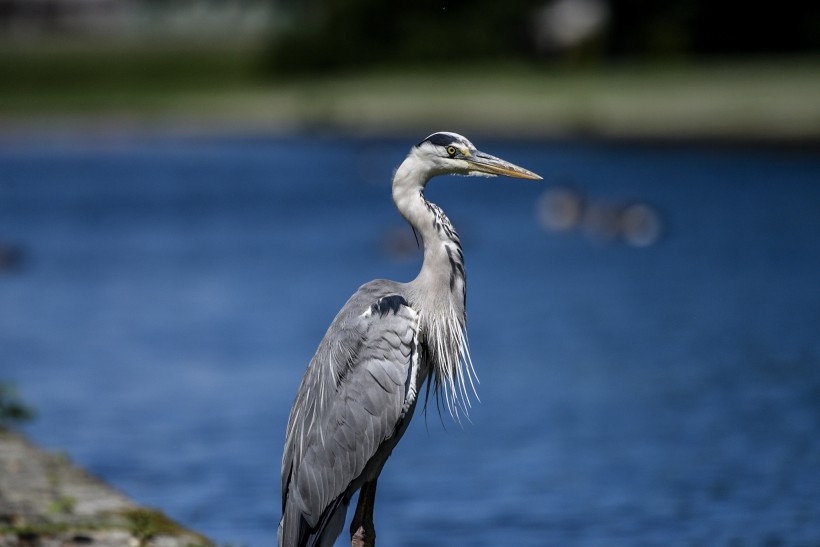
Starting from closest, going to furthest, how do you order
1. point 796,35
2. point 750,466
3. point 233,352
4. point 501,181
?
1. point 750,466
2. point 233,352
3. point 501,181
4. point 796,35

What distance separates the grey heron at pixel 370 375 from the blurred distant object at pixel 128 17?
63.6 meters

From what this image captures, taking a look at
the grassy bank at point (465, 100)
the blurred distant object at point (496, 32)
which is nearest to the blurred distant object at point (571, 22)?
the blurred distant object at point (496, 32)

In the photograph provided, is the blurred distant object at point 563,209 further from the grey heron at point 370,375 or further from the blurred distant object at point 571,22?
the blurred distant object at point 571,22

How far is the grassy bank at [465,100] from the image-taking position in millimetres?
27266

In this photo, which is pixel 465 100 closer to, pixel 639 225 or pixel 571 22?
pixel 571 22

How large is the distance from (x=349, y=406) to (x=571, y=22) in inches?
1446

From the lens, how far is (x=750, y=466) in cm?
838

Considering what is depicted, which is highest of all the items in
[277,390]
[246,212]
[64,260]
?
[246,212]

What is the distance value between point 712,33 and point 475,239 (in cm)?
2212

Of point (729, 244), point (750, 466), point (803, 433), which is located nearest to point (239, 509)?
point (750, 466)

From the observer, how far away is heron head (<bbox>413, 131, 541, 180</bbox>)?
5.29m

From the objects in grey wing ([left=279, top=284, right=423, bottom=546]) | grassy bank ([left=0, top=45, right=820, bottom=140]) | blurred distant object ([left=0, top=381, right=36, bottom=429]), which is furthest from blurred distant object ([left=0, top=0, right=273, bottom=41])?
grey wing ([left=279, top=284, right=423, bottom=546])

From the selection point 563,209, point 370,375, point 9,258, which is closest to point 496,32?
point 563,209

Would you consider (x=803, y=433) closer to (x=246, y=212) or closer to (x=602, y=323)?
(x=602, y=323)
